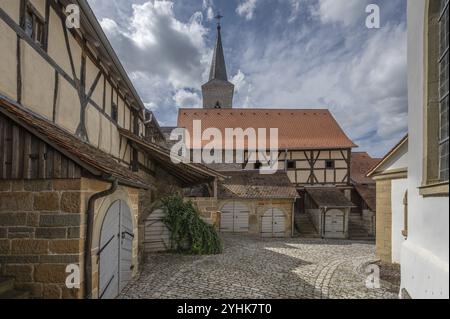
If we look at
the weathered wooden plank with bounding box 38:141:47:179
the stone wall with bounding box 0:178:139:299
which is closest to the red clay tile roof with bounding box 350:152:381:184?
the stone wall with bounding box 0:178:139:299

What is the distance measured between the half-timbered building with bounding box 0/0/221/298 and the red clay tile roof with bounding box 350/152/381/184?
18490mm

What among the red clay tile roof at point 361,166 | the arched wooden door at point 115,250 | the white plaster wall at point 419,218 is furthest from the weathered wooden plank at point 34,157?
the red clay tile roof at point 361,166

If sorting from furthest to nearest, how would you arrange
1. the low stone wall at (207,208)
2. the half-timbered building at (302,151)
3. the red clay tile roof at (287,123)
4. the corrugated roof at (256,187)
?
1. the red clay tile roof at (287,123)
2. the half-timbered building at (302,151)
3. the corrugated roof at (256,187)
4. the low stone wall at (207,208)

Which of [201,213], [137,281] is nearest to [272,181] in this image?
[201,213]

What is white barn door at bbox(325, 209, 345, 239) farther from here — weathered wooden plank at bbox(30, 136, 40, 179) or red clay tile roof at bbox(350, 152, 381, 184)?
weathered wooden plank at bbox(30, 136, 40, 179)

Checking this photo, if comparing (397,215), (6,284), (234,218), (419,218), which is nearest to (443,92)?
(419,218)

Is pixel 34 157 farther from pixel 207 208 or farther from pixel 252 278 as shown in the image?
pixel 207 208

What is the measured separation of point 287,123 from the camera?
21656 millimetres

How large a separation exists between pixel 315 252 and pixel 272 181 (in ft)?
21.3

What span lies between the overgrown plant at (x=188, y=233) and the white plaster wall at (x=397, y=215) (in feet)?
17.9

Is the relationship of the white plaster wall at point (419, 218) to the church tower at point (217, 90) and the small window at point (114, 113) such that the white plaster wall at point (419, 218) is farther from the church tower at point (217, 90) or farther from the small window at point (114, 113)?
the church tower at point (217, 90)

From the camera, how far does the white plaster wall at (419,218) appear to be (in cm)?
254

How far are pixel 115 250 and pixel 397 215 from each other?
8.07 metres

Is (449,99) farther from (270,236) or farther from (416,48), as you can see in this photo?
(270,236)
